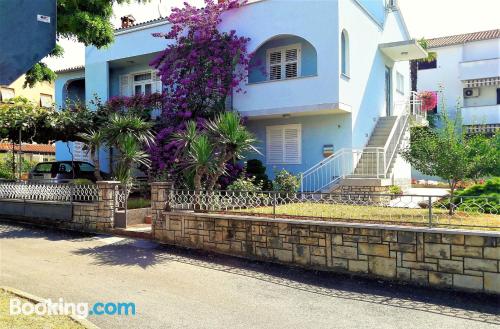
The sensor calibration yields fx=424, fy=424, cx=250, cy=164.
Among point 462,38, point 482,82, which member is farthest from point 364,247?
point 462,38

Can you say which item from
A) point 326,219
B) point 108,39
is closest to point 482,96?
point 326,219

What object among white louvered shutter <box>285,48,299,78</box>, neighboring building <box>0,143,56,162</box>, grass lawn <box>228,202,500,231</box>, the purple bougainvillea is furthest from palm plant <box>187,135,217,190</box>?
neighboring building <box>0,143,56,162</box>

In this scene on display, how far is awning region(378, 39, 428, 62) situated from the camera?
15635 millimetres

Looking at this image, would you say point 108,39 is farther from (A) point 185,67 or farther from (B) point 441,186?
(B) point 441,186

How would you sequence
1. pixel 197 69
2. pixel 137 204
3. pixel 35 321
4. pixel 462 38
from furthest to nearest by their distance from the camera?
pixel 462 38 → pixel 197 69 → pixel 137 204 → pixel 35 321

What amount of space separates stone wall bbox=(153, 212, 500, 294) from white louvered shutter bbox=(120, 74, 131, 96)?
11.8 meters

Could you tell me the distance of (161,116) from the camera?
49.5 ft

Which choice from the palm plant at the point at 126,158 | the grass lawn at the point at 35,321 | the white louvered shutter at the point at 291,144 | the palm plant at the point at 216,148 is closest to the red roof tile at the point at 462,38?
the white louvered shutter at the point at 291,144

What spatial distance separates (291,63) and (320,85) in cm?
192

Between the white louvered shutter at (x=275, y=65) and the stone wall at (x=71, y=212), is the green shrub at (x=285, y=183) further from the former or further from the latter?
the stone wall at (x=71, y=212)

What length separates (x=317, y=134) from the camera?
554 inches

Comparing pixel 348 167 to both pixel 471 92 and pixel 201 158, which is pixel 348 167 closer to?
pixel 201 158

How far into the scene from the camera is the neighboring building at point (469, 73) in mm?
28203

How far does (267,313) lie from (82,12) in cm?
524
